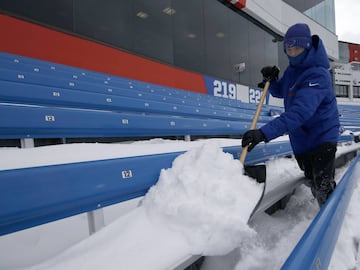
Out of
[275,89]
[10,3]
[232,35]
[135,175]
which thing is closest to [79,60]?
[10,3]

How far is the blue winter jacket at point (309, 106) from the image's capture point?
125cm

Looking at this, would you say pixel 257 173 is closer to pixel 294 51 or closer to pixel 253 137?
pixel 253 137

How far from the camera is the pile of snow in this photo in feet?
2.38

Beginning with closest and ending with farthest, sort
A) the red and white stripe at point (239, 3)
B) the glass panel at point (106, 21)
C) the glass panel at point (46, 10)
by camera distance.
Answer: the glass panel at point (46, 10) < the glass panel at point (106, 21) < the red and white stripe at point (239, 3)

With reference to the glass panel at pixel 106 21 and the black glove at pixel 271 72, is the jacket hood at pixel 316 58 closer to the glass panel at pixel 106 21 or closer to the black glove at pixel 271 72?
the black glove at pixel 271 72

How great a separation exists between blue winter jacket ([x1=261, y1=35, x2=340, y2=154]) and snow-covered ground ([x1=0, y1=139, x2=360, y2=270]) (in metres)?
0.44

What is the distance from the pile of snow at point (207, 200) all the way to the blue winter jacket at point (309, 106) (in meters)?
0.39

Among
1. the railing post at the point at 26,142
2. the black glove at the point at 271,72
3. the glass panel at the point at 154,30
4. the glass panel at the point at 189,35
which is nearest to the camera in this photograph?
the railing post at the point at 26,142

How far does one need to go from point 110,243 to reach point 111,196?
0.17m

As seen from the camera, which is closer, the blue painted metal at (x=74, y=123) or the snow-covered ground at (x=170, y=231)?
the snow-covered ground at (x=170, y=231)

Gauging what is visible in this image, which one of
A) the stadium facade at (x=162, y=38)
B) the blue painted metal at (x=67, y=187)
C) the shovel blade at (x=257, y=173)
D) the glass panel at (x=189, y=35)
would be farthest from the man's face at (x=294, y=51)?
the glass panel at (x=189, y=35)

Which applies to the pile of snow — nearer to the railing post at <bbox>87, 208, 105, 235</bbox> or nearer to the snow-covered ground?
the snow-covered ground

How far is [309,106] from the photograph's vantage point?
1.27 metres

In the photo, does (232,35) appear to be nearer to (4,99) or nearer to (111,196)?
(4,99)
